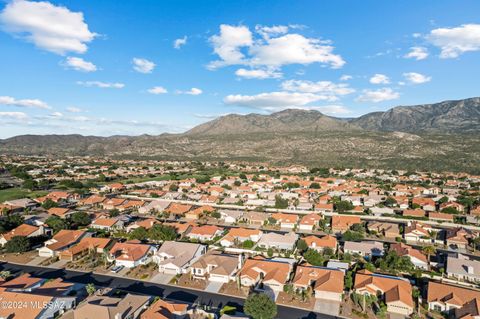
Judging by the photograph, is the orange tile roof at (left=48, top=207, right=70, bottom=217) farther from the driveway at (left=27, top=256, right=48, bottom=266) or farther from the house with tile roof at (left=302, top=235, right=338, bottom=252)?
the house with tile roof at (left=302, top=235, right=338, bottom=252)

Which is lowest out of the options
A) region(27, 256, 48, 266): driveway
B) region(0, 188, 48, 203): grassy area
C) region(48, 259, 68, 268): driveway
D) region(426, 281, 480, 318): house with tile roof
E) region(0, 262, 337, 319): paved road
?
region(0, 262, 337, 319): paved road

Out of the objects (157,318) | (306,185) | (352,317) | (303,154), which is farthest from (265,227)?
(303,154)

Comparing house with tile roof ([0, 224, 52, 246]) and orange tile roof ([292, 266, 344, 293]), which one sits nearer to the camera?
orange tile roof ([292, 266, 344, 293])

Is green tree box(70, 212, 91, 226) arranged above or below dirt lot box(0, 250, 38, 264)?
above

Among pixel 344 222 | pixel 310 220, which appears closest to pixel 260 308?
pixel 310 220

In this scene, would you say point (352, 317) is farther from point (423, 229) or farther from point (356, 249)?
point (423, 229)

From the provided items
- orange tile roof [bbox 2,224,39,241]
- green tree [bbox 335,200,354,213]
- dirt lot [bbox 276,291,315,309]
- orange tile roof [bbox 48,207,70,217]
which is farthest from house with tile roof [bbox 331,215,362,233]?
orange tile roof [bbox 48,207,70,217]
